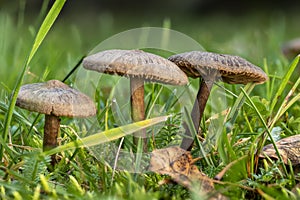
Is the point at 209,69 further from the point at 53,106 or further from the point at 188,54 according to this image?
the point at 53,106

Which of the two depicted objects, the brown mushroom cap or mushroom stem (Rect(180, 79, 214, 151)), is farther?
mushroom stem (Rect(180, 79, 214, 151))

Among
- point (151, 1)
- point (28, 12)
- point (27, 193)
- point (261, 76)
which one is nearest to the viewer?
point (27, 193)

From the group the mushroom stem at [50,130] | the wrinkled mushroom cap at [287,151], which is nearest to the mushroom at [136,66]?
the mushroom stem at [50,130]

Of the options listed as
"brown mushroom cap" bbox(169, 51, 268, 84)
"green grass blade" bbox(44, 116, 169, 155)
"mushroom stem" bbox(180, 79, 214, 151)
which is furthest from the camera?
"mushroom stem" bbox(180, 79, 214, 151)

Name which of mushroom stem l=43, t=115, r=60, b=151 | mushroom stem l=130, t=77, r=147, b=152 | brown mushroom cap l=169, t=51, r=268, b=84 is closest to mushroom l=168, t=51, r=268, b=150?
brown mushroom cap l=169, t=51, r=268, b=84

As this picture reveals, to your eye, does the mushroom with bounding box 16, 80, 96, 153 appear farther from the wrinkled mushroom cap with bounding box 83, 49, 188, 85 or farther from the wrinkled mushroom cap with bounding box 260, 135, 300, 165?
the wrinkled mushroom cap with bounding box 260, 135, 300, 165

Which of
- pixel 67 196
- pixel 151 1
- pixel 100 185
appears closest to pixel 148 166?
pixel 100 185

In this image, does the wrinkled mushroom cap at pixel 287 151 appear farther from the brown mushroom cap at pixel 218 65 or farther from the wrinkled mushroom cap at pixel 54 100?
the wrinkled mushroom cap at pixel 54 100
